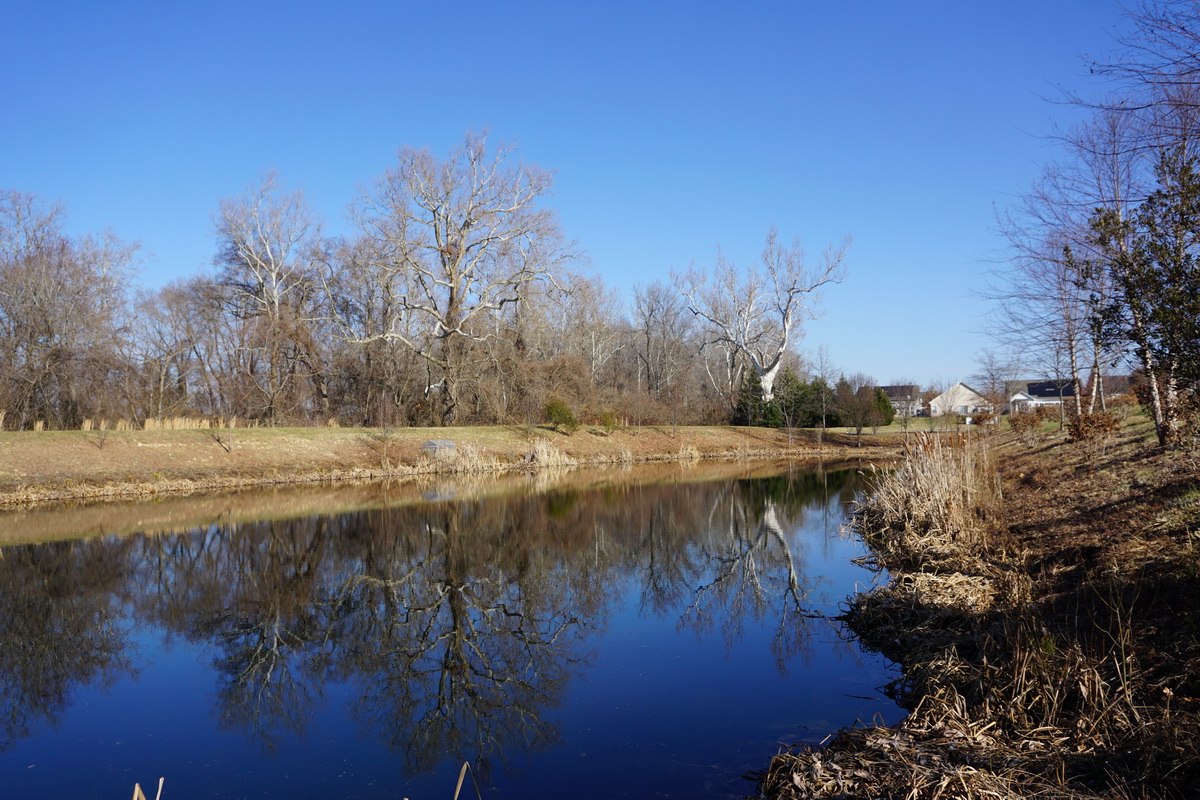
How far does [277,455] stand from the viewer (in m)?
24.5

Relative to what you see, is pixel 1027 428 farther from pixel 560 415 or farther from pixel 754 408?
pixel 754 408

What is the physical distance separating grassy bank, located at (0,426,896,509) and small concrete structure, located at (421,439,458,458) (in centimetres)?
15

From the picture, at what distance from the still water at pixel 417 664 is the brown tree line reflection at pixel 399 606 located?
0.13ft

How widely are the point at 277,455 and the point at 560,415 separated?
38.8 ft

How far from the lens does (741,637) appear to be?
852cm

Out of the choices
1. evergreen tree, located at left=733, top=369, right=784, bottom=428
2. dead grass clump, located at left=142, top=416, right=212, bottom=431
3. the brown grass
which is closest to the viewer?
the brown grass

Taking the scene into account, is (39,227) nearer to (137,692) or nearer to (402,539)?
(402,539)

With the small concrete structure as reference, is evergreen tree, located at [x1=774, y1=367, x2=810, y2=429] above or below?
above

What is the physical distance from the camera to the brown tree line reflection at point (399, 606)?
6.61m

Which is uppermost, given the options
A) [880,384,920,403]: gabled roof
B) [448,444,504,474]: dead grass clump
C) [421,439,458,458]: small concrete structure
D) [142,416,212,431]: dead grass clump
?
[880,384,920,403]: gabled roof

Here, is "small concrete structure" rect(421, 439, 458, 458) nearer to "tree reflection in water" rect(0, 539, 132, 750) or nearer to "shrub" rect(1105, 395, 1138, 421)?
"tree reflection in water" rect(0, 539, 132, 750)

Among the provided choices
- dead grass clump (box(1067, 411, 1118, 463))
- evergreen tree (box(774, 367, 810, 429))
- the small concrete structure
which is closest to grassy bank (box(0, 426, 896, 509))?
the small concrete structure

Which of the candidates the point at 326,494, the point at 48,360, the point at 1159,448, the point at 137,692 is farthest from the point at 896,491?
the point at 48,360

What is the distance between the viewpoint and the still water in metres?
5.48
